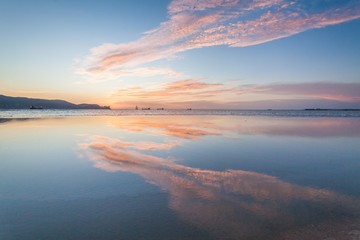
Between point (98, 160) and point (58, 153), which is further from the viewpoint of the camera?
point (58, 153)

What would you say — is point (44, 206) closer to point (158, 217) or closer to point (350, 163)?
point (158, 217)

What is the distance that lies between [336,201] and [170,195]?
5.26 metres

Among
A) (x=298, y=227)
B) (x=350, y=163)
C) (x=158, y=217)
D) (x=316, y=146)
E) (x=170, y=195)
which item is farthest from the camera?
(x=316, y=146)

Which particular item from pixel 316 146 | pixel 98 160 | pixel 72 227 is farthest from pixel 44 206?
pixel 316 146

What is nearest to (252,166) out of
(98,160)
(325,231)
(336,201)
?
(336,201)

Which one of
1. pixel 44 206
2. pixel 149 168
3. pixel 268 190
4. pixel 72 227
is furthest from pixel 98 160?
pixel 268 190

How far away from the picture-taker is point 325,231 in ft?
→ 19.8

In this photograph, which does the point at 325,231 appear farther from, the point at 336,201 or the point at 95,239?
the point at 95,239

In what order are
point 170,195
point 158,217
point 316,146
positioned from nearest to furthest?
1. point 158,217
2. point 170,195
3. point 316,146

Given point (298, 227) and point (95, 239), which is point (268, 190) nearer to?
point (298, 227)

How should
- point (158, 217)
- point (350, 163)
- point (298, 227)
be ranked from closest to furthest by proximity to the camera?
point (298, 227)
point (158, 217)
point (350, 163)

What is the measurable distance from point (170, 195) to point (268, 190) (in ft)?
11.5

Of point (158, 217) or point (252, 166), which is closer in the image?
point (158, 217)

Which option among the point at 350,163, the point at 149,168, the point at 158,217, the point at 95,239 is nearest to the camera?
the point at 95,239
